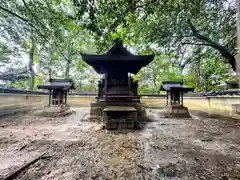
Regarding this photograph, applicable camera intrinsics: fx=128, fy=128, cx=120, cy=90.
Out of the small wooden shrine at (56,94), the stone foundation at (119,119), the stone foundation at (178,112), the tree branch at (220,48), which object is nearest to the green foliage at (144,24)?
the tree branch at (220,48)

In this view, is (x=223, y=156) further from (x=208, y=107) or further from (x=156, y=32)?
(x=208, y=107)

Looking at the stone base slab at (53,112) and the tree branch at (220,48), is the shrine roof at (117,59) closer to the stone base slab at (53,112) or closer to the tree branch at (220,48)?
the tree branch at (220,48)

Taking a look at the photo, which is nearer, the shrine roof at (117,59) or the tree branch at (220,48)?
the shrine roof at (117,59)

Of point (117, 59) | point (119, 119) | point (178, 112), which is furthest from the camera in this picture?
point (178, 112)

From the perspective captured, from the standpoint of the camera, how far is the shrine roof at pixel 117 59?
501 centimetres

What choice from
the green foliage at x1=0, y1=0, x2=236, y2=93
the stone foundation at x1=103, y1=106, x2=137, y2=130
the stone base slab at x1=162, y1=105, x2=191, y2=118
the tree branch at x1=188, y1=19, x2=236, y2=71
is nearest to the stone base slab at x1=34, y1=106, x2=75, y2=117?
the green foliage at x1=0, y1=0, x2=236, y2=93

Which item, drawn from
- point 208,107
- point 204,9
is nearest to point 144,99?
point 208,107

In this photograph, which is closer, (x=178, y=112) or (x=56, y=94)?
(x=178, y=112)

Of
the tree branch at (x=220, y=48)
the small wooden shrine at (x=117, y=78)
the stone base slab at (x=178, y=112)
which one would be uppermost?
the tree branch at (x=220, y=48)

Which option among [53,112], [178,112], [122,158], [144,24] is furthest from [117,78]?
[122,158]

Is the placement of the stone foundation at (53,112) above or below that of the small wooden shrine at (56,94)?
below

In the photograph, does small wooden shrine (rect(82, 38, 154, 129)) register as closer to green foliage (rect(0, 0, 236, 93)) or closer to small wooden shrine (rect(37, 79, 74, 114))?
green foliage (rect(0, 0, 236, 93))

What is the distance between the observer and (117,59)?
502 cm

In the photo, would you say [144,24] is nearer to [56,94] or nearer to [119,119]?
[119,119]
